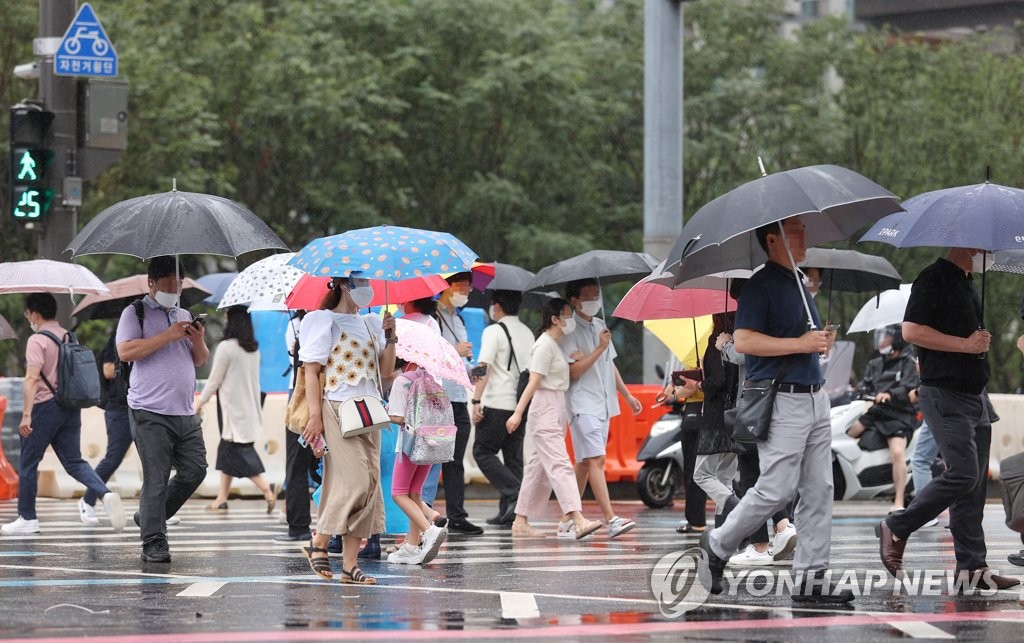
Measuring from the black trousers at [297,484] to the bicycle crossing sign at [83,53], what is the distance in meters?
4.30

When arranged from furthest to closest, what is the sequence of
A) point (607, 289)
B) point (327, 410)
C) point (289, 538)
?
point (607, 289), point (289, 538), point (327, 410)

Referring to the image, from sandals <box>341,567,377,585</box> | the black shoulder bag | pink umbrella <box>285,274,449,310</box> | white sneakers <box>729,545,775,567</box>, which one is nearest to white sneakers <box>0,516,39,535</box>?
pink umbrella <box>285,274,449,310</box>

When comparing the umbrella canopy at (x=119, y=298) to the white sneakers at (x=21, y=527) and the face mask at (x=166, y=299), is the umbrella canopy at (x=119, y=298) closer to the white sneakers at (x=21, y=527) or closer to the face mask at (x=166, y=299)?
the white sneakers at (x=21, y=527)

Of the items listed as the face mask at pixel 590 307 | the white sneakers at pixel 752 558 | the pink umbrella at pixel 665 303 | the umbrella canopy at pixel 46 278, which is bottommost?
the white sneakers at pixel 752 558

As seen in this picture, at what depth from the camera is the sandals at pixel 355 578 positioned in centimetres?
934

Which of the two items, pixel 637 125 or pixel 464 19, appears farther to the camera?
pixel 637 125

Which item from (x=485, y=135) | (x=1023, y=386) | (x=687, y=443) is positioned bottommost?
(x=1023, y=386)

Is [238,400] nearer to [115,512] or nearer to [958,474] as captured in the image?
[115,512]

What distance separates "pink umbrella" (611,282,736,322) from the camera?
39.4ft

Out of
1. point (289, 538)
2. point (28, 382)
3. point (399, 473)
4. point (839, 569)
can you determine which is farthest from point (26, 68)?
point (839, 569)

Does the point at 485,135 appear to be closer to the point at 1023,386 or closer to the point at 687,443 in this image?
the point at 1023,386

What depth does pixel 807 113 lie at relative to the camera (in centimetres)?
3500

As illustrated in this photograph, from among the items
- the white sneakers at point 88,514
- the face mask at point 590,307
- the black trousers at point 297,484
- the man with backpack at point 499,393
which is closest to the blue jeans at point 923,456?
the face mask at point 590,307

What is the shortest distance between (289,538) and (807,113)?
2456 cm
